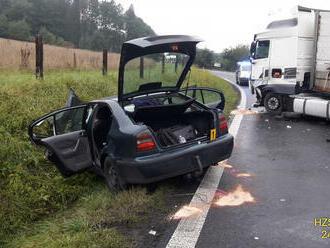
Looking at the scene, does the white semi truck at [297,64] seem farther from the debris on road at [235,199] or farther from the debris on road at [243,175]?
the debris on road at [235,199]

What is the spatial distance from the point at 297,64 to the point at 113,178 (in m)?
7.59

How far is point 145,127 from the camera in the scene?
14.6 ft

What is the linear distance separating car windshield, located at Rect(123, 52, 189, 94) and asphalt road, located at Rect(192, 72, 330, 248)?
175 cm

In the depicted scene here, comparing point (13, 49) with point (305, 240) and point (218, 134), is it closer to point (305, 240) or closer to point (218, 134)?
point (218, 134)

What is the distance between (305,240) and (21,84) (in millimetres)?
7840

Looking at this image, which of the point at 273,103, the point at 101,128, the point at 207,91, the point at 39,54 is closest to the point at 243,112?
the point at 273,103

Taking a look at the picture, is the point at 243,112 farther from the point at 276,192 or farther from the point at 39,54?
the point at 276,192

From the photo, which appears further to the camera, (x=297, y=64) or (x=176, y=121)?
(x=297, y=64)

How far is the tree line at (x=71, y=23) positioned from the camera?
223 feet

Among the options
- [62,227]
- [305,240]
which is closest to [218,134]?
[305,240]

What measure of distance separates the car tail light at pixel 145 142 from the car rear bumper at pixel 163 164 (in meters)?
0.11

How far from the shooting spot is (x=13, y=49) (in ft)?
41.3

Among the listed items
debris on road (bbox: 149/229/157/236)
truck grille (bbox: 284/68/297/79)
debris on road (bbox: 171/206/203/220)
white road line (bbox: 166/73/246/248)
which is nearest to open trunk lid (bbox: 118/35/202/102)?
white road line (bbox: 166/73/246/248)

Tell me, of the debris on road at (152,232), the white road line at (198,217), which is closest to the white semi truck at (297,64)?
the white road line at (198,217)
